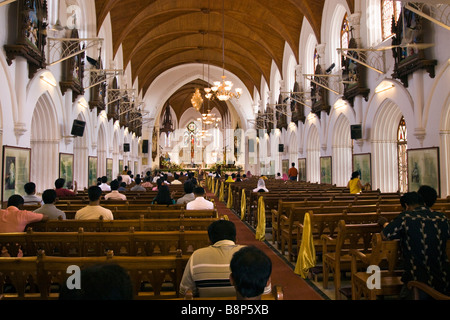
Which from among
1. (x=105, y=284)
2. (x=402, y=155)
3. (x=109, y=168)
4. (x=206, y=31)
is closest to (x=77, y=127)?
(x=109, y=168)

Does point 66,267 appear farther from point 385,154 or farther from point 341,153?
point 341,153

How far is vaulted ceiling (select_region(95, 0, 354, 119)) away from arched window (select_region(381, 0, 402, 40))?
1631 mm

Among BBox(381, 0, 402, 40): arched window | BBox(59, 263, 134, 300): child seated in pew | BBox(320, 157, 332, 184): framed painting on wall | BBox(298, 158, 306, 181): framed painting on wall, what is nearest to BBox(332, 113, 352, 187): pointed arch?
BBox(320, 157, 332, 184): framed painting on wall

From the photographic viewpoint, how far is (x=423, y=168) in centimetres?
945

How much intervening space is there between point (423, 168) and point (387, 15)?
5548 mm

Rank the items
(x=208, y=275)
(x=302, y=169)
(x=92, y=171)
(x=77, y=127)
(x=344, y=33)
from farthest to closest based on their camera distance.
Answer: (x=302, y=169) → (x=92, y=171) → (x=344, y=33) → (x=77, y=127) → (x=208, y=275)

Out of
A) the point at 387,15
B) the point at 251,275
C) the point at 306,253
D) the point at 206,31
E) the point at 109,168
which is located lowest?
the point at 306,253

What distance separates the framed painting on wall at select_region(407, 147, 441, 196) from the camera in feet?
29.4

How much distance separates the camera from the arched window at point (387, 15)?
37.2 feet

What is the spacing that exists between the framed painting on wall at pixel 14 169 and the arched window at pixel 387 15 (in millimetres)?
11404

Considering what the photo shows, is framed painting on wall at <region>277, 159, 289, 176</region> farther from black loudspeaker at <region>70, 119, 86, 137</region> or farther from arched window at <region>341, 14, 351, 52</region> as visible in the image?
black loudspeaker at <region>70, 119, 86, 137</region>

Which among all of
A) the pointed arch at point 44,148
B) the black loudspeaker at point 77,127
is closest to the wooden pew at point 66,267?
the pointed arch at point 44,148
